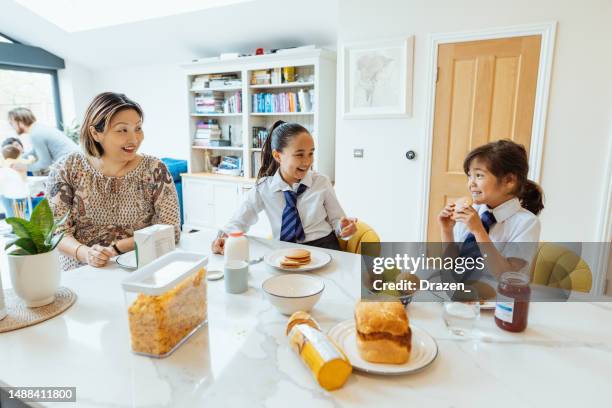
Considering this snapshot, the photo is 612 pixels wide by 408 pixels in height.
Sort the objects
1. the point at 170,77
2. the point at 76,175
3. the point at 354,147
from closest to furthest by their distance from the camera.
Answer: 1. the point at 76,175
2. the point at 354,147
3. the point at 170,77

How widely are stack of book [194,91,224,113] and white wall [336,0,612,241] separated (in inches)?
68.0

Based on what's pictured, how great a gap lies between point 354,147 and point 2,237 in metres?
3.92

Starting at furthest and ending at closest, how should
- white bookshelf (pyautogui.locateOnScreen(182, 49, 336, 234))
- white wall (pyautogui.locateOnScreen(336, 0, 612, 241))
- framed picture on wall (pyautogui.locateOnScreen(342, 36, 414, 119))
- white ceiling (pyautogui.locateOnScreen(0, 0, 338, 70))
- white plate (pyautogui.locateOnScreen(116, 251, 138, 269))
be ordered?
1. white bookshelf (pyautogui.locateOnScreen(182, 49, 336, 234))
2. white ceiling (pyautogui.locateOnScreen(0, 0, 338, 70))
3. framed picture on wall (pyautogui.locateOnScreen(342, 36, 414, 119))
4. white wall (pyautogui.locateOnScreen(336, 0, 612, 241))
5. white plate (pyautogui.locateOnScreen(116, 251, 138, 269))

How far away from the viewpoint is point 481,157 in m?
1.44

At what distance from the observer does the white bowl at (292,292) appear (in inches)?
38.0

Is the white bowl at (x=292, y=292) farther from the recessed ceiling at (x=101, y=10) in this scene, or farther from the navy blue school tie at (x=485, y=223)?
the recessed ceiling at (x=101, y=10)

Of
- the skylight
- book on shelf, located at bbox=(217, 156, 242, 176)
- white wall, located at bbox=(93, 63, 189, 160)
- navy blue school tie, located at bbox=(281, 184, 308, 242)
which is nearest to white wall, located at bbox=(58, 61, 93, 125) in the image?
white wall, located at bbox=(93, 63, 189, 160)

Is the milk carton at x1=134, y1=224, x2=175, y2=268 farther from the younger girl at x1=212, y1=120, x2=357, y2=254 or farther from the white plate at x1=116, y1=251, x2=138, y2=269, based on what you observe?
the younger girl at x1=212, y1=120, x2=357, y2=254

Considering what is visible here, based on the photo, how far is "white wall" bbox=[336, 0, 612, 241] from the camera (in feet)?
8.08

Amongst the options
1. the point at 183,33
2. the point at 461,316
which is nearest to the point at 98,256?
the point at 461,316

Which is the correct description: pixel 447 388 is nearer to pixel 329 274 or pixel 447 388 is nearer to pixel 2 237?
pixel 329 274

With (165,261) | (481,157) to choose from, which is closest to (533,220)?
(481,157)

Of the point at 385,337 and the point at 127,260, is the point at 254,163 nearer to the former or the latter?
the point at 127,260

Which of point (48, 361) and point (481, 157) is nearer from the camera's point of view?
point (48, 361)
